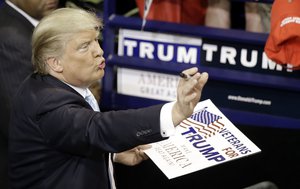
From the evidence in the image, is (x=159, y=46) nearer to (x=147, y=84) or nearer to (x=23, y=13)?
(x=147, y=84)

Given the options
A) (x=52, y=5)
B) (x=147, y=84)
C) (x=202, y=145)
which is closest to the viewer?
(x=202, y=145)

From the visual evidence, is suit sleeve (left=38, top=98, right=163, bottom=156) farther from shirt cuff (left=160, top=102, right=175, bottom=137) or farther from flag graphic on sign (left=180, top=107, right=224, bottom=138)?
flag graphic on sign (left=180, top=107, right=224, bottom=138)

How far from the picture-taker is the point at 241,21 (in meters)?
3.56

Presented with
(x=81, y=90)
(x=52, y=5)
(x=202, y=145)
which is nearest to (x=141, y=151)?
(x=202, y=145)

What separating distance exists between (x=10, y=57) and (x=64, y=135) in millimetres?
1071

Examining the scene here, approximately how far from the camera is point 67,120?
1.88 meters

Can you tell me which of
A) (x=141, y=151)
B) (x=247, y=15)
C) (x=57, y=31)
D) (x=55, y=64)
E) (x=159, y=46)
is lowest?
(x=141, y=151)

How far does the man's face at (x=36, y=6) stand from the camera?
10.1 ft

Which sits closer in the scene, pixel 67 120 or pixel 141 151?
pixel 67 120

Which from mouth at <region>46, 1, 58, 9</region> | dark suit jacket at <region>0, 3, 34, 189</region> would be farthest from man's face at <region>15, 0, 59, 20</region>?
dark suit jacket at <region>0, 3, 34, 189</region>

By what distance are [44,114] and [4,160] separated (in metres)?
1.08

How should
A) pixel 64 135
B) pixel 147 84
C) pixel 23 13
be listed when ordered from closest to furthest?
pixel 64 135 → pixel 23 13 → pixel 147 84

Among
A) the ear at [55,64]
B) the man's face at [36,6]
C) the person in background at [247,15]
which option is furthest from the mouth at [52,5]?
the ear at [55,64]

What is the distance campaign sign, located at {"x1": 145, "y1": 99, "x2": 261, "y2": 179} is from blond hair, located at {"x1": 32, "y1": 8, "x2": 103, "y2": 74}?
1.80 feet
